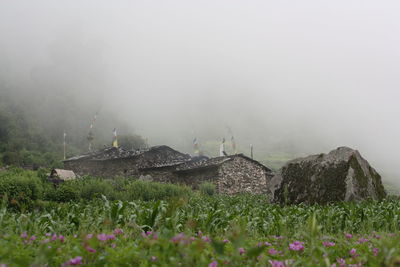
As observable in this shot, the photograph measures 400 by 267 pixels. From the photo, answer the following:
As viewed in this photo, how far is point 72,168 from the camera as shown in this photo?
37.4 metres

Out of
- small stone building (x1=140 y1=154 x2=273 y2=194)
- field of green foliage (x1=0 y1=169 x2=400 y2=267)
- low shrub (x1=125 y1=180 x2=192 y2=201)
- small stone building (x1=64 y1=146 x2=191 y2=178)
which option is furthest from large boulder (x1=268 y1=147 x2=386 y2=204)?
small stone building (x1=64 y1=146 x2=191 y2=178)

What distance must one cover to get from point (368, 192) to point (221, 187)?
651 inches

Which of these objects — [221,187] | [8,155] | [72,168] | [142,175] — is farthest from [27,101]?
[221,187]

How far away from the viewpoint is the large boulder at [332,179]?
453 inches

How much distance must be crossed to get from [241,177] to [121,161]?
11.9 metres

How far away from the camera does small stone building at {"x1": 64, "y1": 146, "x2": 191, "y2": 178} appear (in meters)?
33.6

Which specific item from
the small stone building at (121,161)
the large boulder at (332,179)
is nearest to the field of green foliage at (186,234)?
the large boulder at (332,179)

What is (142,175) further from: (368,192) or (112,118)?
(112,118)

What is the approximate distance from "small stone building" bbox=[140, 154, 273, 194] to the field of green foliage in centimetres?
1326

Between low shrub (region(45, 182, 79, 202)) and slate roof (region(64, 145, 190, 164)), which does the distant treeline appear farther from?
low shrub (region(45, 182, 79, 202))

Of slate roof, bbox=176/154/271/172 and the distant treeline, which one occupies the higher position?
slate roof, bbox=176/154/271/172

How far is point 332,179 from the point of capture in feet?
38.8

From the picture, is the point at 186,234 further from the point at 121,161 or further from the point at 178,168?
the point at 121,161

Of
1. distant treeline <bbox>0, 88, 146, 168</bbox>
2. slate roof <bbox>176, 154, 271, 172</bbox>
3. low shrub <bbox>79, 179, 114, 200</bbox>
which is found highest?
low shrub <bbox>79, 179, 114, 200</bbox>
